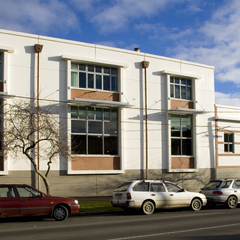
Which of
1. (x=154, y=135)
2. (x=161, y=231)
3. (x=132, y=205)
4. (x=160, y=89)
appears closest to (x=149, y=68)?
(x=160, y=89)

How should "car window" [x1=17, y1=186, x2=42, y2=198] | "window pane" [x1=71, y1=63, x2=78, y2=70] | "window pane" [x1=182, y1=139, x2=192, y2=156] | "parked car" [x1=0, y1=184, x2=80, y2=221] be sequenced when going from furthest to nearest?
"window pane" [x1=182, y1=139, x2=192, y2=156] → "window pane" [x1=71, y1=63, x2=78, y2=70] → "car window" [x1=17, y1=186, x2=42, y2=198] → "parked car" [x1=0, y1=184, x2=80, y2=221]

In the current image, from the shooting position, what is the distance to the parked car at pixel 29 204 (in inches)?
491

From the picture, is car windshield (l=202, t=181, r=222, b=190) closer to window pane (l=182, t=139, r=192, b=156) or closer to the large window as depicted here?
the large window

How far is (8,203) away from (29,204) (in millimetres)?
722

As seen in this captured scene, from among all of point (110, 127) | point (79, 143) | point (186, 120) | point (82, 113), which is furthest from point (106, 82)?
point (186, 120)

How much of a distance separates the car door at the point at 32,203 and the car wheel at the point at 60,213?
1.00 ft

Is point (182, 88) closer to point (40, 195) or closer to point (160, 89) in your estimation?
point (160, 89)

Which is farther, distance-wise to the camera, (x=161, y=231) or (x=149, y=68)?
(x=149, y=68)

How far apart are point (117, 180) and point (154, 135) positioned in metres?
4.10

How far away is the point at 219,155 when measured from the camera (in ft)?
89.1

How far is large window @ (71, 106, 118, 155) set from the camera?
21922 millimetres

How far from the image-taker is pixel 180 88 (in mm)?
26188

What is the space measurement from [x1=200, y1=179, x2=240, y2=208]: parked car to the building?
6191 millimetres

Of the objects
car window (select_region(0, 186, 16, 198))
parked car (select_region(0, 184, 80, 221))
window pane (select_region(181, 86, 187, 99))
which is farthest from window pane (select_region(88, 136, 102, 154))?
car window (select_region(0, 186, 16, 198))
